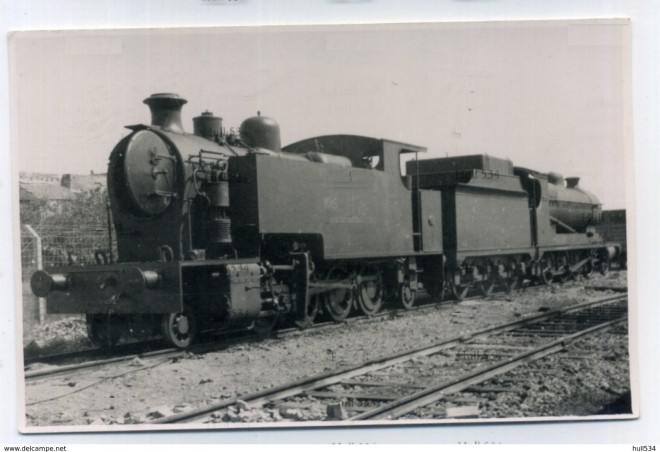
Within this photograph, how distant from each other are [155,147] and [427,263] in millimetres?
5352

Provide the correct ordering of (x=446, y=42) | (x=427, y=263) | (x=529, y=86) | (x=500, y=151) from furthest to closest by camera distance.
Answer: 1. (x=427, y=263)
2. (x=500, y=151)
3. (x=529, y=86)
4. (x=446, y=42)

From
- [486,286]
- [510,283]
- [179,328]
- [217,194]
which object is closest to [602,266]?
[510,283]

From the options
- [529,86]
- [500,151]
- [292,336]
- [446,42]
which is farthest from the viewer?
[500,151]

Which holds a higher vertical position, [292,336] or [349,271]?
[349,271]

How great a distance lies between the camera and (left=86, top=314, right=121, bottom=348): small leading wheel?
7.91m

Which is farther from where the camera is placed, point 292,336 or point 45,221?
point 45,221

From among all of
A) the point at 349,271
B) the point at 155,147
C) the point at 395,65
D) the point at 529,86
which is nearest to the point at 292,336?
the point at 349,271

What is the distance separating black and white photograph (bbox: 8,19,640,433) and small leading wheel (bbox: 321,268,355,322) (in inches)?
1.3

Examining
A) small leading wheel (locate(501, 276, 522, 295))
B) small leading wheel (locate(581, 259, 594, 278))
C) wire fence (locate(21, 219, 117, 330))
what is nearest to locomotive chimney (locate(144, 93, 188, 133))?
wire fence (locate(21, 219, 117, 330))

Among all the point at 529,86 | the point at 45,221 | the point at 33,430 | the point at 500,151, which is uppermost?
the point at 529,86

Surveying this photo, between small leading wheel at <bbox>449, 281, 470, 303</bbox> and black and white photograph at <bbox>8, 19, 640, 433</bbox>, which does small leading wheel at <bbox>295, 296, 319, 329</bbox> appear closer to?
black and white photograph at <bbox>8, 19, 640, 433</bbox>

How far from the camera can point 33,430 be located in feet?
19.8

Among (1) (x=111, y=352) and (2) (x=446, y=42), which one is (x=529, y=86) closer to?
(2) (x=446, y=42)

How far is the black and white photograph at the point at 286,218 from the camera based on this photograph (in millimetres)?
6270
